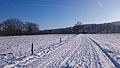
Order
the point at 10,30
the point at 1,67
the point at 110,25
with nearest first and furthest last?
1. the point at 1,67
2. the point at 10,30
3. the point at 110,25

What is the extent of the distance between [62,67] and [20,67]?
2349 mm

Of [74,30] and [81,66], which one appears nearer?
[81,66]

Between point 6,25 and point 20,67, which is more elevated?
point 6,25

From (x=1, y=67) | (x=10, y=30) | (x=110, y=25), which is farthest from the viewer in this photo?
(x=110, y=25)

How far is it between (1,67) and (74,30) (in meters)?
115

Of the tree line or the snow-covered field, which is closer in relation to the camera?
the snow-covered field

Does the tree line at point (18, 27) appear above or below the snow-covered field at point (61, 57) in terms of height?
above

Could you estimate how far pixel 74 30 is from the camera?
400 feet

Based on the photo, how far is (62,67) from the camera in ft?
25.9

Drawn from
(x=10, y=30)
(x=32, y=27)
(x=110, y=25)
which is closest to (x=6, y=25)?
(x=10, y=30)

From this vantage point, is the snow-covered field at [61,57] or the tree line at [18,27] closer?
the snow-covered field at [61,57]

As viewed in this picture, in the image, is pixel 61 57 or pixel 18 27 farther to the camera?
pixel 18 27

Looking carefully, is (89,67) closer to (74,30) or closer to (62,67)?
(62,67)

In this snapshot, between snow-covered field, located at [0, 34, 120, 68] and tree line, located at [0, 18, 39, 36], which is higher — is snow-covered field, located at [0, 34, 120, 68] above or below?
below
